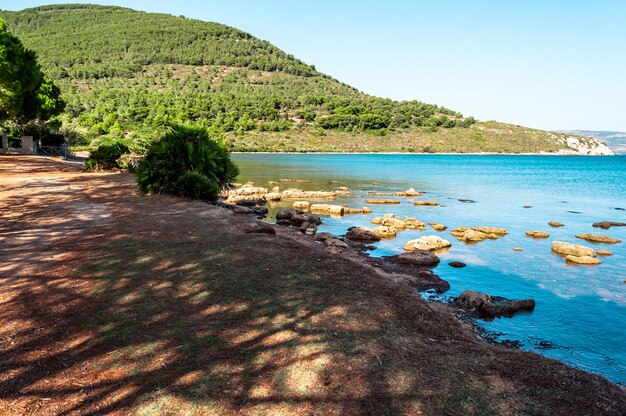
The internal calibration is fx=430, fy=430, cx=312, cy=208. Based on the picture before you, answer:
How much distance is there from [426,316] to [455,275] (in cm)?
572

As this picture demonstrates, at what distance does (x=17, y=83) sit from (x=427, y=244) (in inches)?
987

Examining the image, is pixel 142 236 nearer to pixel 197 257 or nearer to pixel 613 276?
pixel 197 257

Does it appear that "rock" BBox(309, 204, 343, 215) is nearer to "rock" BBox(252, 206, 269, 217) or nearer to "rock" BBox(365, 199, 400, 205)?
"rock" BBox(252, 206, 269, 217)

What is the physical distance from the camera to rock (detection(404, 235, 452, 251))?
46.0 feet

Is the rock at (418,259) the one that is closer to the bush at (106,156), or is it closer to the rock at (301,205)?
the rock at (301,205)

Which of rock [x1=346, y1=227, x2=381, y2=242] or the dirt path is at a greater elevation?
the dirt path

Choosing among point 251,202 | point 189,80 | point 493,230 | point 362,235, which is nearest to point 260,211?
point 251,202

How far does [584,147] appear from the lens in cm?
14900

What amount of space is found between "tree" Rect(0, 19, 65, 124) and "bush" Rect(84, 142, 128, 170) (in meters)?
5.59

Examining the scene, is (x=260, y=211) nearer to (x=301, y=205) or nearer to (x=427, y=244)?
(x=301, y=205)

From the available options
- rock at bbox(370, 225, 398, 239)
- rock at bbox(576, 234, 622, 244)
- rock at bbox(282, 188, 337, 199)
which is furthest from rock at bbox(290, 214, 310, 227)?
rock at bbox(576, 234, 622, 244)

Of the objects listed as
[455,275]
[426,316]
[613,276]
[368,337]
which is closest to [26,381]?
[368,337]

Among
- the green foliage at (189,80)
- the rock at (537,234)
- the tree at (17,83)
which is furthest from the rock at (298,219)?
the green foliage at (189,80)

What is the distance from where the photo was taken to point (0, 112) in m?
27.3
